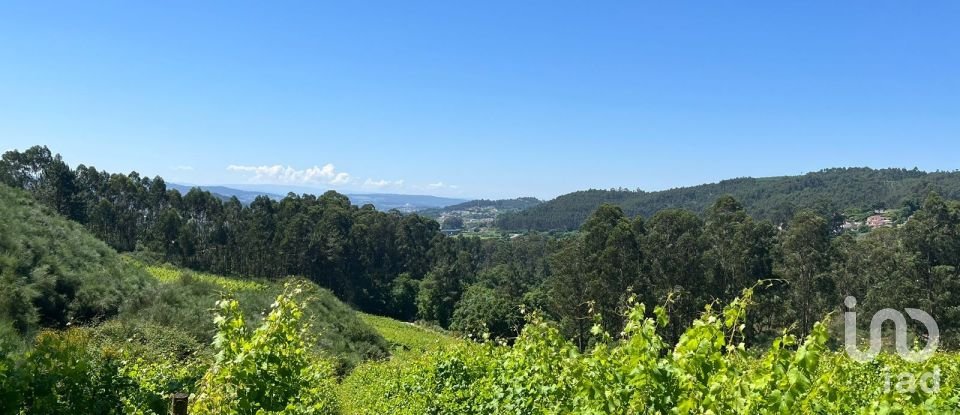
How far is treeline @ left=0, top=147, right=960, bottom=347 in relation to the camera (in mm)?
33344

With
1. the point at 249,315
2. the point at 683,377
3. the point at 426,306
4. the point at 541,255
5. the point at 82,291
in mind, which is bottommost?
the point at 426,306

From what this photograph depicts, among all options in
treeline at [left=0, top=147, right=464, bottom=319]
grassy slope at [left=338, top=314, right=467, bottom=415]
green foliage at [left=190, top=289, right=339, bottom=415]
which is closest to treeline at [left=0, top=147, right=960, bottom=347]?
treeline at [left=0, top=147, right=464, bottom=319]

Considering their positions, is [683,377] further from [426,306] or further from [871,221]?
[871,221]

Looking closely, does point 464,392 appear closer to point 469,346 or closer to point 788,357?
point 469,346

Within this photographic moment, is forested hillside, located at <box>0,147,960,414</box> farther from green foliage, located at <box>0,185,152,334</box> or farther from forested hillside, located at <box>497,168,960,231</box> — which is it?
forested hillside, located at <box>497,168,960,231</box>

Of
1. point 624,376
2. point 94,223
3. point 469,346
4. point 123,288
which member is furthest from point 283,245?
point 624,376

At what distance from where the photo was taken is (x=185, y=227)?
201 feet

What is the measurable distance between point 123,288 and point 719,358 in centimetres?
1923

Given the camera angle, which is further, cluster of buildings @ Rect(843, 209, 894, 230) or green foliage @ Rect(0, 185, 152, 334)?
cluster of buildings @ Rect(843, 209, 894, 230)

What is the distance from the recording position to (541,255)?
294ft

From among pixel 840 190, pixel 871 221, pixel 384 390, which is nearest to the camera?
pixel 384 390

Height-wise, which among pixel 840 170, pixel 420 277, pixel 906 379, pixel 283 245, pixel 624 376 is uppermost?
pixel 840 170

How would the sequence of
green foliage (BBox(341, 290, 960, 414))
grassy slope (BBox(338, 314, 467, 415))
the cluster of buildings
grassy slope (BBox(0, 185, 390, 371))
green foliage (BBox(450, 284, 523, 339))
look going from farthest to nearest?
the cluster of buildings < green foliage (BBox(450, 284, 523, 339)) < grassy slope (BBox(0, 185, 390, 371)) < grassy slope (BBox(338, 314, 467, 415)) < green foliage (BBox(341, 290, 960, 414))

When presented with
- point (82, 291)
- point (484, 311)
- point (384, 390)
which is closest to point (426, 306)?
point (484, 311)
